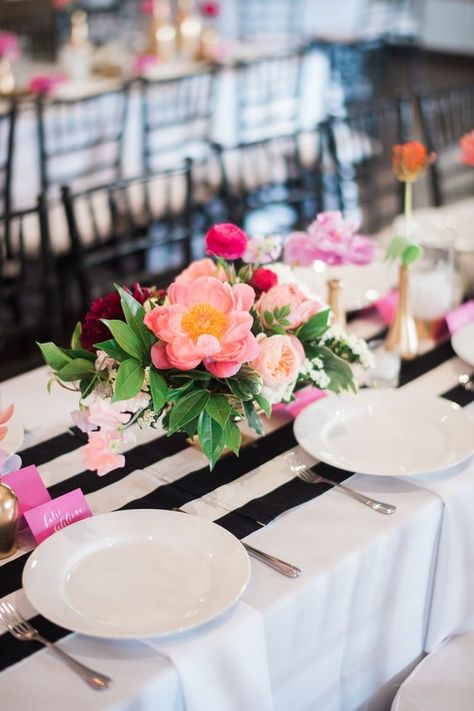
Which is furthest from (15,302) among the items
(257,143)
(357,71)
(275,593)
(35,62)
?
(357,71)

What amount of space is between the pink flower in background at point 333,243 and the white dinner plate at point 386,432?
25cm

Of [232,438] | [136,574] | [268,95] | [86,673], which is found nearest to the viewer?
[86,673]

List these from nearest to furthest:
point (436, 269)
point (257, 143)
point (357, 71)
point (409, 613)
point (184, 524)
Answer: point (184, 524) → point (409, 613) → point (436, 269) → point (257, 143) → point (357, 71)

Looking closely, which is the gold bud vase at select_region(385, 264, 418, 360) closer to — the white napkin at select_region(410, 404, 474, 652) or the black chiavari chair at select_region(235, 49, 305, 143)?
the white napkin at select_region(410, 404, 474, 652)

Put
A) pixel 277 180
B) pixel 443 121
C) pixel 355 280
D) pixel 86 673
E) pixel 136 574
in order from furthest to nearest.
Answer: pixel 277 180
pixel 443 121
pixel 355 280
pixel 136 574
pixel 86 673

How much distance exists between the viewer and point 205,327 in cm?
119

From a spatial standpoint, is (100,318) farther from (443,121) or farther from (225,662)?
(443,121)

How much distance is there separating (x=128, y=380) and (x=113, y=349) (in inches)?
2.1

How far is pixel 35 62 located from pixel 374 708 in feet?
14.9

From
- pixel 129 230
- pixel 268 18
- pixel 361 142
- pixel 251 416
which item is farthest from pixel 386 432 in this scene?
pixel 268 18

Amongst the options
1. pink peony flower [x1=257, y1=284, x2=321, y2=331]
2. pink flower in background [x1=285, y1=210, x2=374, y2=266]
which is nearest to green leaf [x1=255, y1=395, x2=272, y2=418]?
pink peony flower [x1=257, y1=284, x2=321, y2=331]

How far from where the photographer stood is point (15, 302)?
9.36 feet

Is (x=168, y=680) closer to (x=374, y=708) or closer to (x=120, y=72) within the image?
(x=374, y=708)

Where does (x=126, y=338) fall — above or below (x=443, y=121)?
above
